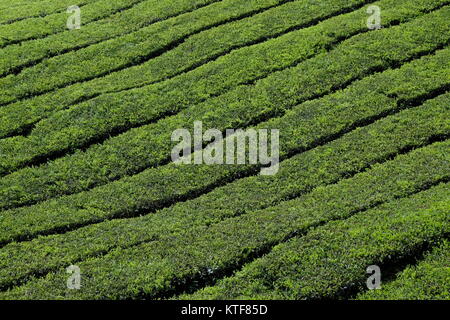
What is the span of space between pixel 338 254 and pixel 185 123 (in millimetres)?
9435

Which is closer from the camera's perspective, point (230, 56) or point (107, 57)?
point (230, 56)

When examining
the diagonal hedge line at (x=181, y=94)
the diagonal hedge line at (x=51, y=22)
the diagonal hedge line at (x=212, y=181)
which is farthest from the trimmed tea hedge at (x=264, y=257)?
the diagonal hedge line at (x=51, y=22)

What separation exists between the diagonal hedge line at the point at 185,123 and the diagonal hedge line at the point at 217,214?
8.85 feet

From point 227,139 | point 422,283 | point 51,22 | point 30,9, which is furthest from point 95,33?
point 422,283

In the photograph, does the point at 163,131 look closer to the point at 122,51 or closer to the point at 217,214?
the point at 217,214

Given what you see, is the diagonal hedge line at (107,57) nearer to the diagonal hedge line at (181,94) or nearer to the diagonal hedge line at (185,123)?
the diagonal hedge line at (181,94)

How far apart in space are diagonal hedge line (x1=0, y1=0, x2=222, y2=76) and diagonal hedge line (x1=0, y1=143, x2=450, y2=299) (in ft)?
49.6

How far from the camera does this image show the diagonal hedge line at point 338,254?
618 inches

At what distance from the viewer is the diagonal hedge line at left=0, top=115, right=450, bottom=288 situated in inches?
701

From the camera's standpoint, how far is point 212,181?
20.4 meters

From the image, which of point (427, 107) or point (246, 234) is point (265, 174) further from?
point (427, 107)

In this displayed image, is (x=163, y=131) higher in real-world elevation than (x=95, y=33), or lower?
lower

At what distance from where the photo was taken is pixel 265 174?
20.5 metres

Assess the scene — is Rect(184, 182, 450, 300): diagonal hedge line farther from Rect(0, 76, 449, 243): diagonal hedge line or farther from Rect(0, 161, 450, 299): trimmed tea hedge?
Rect(0, 76, 449, 243): diagonal hedge line
